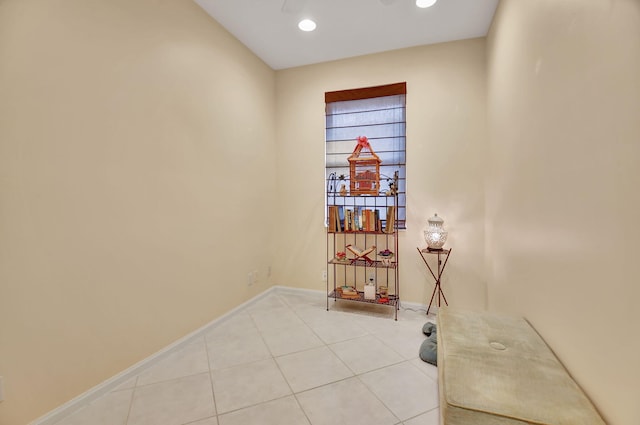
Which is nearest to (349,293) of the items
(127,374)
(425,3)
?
(127,374)

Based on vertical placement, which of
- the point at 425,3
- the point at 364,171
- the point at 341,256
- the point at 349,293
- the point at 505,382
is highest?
the point at 425,3

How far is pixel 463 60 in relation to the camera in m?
2.97

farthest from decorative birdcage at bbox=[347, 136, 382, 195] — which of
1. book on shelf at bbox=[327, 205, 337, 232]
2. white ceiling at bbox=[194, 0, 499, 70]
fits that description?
white ceiling at bbox=[194, 0, 499, 70]

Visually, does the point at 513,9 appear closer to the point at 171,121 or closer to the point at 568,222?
the point at 568,222

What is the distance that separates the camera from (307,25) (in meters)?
2.72

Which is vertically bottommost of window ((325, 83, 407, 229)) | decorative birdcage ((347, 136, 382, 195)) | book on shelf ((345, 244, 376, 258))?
book on shelf ((345, 244, 376, 258))

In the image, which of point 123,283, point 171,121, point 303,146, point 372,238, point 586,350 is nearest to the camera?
point 586,350

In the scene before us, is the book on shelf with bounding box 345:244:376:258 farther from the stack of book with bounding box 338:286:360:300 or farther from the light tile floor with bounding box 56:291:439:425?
the light tile floor with bounding box 56:291:439:425

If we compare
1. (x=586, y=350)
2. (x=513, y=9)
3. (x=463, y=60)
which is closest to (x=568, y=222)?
(x=586, y=350)

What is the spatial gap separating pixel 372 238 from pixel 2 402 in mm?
2936

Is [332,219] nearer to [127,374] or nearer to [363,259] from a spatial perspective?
[363,259]

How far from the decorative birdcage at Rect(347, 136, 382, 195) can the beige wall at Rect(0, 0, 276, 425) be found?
1268 mm

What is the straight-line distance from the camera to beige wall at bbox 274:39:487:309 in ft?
9.68

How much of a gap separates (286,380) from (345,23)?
2.97 meters
